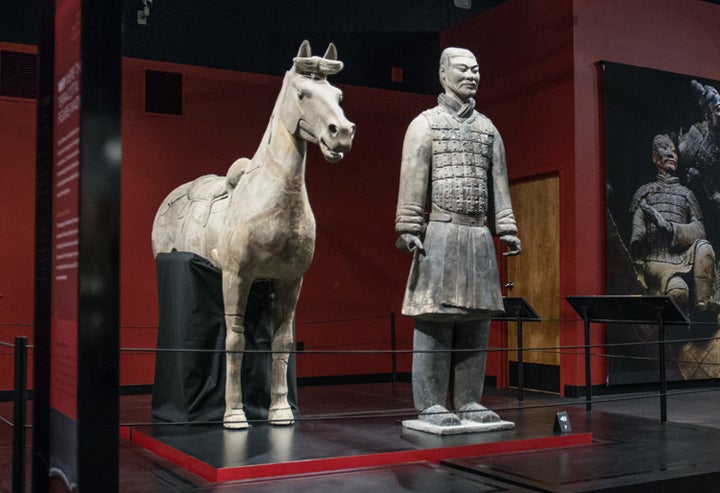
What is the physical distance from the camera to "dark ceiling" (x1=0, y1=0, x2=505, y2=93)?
8.11 metres

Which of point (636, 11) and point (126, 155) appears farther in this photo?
point (636, 11)

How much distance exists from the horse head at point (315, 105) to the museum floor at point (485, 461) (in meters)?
1.46

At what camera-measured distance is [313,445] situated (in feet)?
15.4

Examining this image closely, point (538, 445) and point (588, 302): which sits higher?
point (588, 302)

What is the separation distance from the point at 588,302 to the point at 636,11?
A: 3252mm

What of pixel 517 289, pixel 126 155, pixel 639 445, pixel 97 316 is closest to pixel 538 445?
pixel 639 445

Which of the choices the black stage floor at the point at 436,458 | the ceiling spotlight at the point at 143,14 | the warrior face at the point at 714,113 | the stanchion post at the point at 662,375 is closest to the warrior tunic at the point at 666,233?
the warrior face at the point at 714,113

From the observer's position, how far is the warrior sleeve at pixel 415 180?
5.05 m

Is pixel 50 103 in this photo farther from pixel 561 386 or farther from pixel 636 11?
pixel 636 11

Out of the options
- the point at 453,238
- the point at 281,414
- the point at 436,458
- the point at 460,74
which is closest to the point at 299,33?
the point at 460,74

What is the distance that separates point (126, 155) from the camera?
7871mm

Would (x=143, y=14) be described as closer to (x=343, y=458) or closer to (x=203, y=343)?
(x=203, y=343)

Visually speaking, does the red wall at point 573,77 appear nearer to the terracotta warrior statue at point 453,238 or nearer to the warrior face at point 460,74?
the terracotta warrior statue at point 453,238

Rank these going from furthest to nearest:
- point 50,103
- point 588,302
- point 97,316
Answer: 1. point 588,302
2. point 50,103
3. point 97,316
